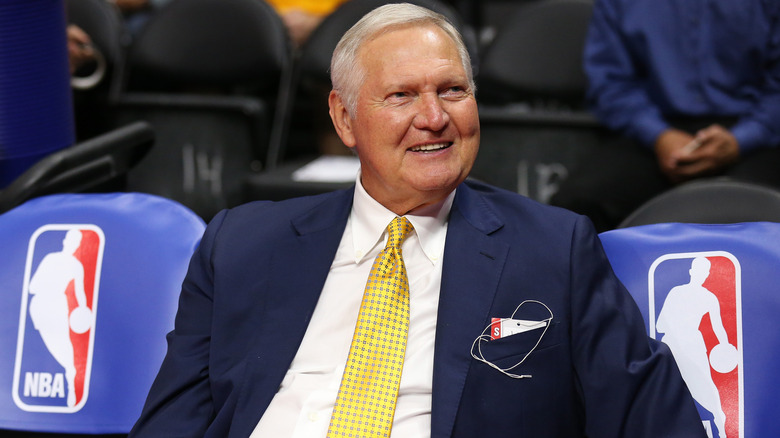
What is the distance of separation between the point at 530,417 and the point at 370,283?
410 millimetres

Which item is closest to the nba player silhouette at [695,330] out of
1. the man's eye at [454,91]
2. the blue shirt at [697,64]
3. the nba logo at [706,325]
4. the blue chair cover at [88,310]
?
the nba logo at [706,325]

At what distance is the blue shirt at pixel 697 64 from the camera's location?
3.12 meters

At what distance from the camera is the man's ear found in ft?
6.58

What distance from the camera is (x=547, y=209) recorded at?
76.9 inches

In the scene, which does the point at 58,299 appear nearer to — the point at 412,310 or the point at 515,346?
the point at 412,310

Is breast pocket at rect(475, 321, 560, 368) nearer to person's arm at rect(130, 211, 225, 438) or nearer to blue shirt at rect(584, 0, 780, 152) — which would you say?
person's arm at rect(130, 211, 225, 438)

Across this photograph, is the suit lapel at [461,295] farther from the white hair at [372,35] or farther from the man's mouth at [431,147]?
A: the white hair at [372,35]

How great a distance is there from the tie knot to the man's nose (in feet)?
0.67

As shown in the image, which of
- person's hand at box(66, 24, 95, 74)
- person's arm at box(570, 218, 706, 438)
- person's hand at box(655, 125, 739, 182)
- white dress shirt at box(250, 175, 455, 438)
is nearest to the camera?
person's arm at box(570, 218, 706, 438)

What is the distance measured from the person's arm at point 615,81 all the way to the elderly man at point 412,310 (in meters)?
1.42

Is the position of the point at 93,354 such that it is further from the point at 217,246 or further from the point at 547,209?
the point at 547,209

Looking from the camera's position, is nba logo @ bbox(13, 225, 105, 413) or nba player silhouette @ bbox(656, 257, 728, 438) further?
nba logo @ bbox(13, 225, 105, 413)

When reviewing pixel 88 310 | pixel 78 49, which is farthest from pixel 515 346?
pixel 78 49

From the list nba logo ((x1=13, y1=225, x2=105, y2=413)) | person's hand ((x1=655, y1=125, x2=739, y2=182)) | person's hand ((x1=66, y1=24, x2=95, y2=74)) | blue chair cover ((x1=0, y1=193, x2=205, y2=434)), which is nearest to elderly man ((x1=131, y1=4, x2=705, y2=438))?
blue chair cover ((x1=0, y1=193, x2=205, y2=434))
